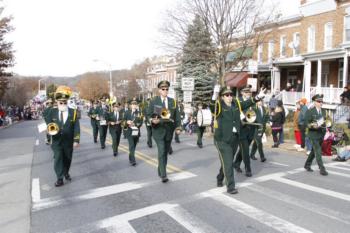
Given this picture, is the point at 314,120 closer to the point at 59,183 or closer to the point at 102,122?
the point at 59,183

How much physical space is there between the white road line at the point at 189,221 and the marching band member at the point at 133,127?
494 centimetres

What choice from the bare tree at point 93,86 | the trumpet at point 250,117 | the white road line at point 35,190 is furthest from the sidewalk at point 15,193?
the bare tree at point 93,86

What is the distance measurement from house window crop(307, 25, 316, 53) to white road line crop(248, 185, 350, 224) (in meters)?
23.9

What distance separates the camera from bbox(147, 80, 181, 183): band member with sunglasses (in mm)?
9297

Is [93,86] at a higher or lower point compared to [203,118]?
higher

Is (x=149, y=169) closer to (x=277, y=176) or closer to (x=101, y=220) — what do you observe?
(x=277, y=176)

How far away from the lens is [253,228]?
235 inches

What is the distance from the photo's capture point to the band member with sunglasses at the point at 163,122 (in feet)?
30.5

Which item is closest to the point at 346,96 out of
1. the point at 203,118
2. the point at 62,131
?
the point at 203,118

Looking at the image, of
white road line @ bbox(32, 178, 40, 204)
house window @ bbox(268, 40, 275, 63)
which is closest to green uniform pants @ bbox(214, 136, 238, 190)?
white road line @ bbox(32, 178, 40, 204)

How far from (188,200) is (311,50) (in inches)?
998

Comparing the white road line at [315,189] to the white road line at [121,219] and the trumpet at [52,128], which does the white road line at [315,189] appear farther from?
the trumpet at [52,128]

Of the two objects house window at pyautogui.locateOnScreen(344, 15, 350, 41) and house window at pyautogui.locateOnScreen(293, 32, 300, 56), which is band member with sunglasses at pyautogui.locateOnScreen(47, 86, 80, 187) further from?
house window at pyautogui.locateOnScreen(293, 32, 300, 56)

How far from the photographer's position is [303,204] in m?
7.29
